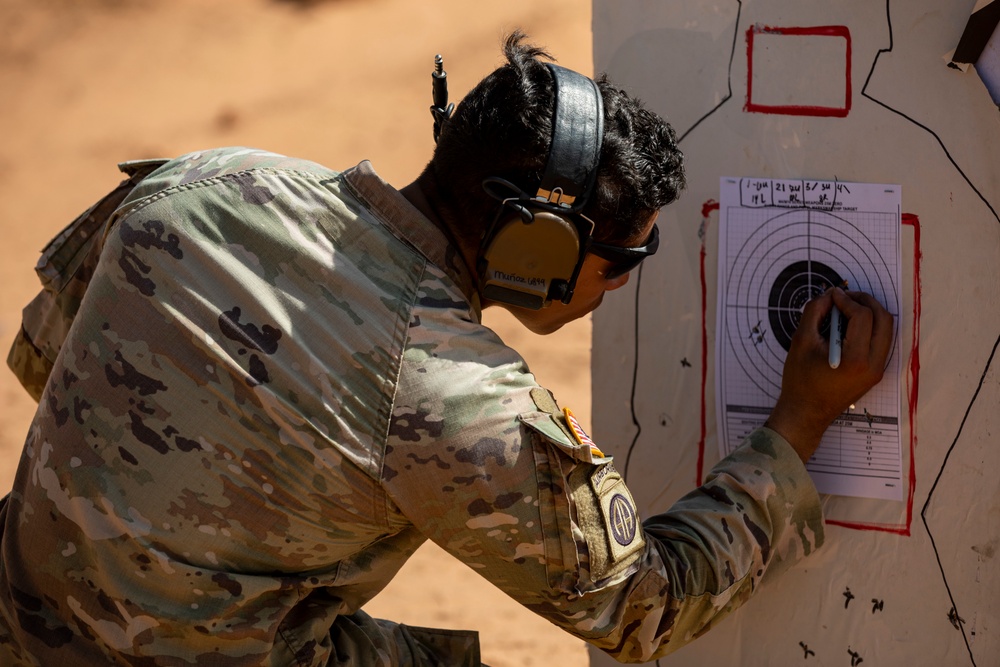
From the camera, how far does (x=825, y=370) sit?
4.91 ft

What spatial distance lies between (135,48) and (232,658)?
12.2 feet

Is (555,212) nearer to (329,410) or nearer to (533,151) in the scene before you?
(533,151)

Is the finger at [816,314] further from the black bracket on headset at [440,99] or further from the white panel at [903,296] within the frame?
the black bracket on headset at [440,99]

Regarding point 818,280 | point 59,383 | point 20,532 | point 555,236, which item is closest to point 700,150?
point 818,280

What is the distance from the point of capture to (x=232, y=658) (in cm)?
124

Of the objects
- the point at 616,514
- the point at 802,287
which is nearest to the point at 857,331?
the point at 802,287

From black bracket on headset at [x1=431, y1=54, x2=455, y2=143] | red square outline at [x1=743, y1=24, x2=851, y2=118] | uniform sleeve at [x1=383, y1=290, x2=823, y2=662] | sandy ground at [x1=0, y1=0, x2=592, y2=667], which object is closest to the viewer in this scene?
uniform sleeve at [x1=383, y1=290, x2=823, y2=662]

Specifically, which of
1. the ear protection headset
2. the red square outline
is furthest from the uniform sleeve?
the red square outline

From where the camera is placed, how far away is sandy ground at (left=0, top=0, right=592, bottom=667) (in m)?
3.63

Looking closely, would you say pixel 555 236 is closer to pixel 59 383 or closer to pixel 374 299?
pixel 374 299

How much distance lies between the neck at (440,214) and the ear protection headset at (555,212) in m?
0.03

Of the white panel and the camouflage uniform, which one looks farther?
the white panel

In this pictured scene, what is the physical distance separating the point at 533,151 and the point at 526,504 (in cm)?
42

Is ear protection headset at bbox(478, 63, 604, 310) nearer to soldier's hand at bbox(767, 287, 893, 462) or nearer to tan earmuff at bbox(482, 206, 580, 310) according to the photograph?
tan earmuff at bbox(482, 206, 580, 310)
